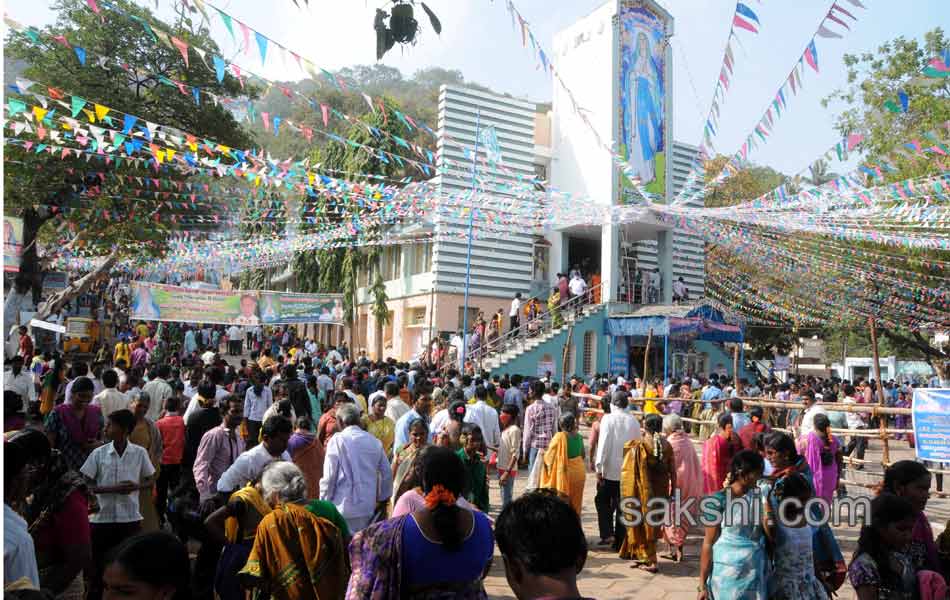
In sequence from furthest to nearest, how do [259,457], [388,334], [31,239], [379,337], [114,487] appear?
[388,334] → [379,337] → [31,239] → [114,487] → [259,457]

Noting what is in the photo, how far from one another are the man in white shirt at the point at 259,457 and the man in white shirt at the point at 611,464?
13.6ft

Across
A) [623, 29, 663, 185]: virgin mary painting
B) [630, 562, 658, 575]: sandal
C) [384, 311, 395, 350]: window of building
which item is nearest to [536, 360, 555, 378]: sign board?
[623, 29, 663, 185]: virgin mary painting

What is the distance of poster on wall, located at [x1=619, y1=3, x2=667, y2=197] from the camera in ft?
74.0

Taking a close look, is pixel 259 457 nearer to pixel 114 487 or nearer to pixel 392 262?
pixel 114 487

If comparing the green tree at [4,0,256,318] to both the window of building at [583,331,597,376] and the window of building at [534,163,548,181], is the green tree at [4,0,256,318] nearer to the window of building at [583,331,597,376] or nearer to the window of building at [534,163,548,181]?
the window of building at [534,163,548,181]

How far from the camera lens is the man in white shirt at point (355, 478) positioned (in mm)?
5512

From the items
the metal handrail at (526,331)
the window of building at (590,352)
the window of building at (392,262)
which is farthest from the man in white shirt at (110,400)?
the window of building at (392,262)

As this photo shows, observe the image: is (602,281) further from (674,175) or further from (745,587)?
(745,587)

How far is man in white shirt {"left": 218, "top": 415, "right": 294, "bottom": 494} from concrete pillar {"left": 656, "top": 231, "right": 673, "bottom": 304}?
23.0m

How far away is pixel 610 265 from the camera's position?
957 inches

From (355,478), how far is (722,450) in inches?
170

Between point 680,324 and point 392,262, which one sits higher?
point 392,262

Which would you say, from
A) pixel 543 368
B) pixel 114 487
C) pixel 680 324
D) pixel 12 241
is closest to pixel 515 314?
pixel 543 368

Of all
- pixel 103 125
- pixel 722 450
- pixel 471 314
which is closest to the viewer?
pixel 722 450
